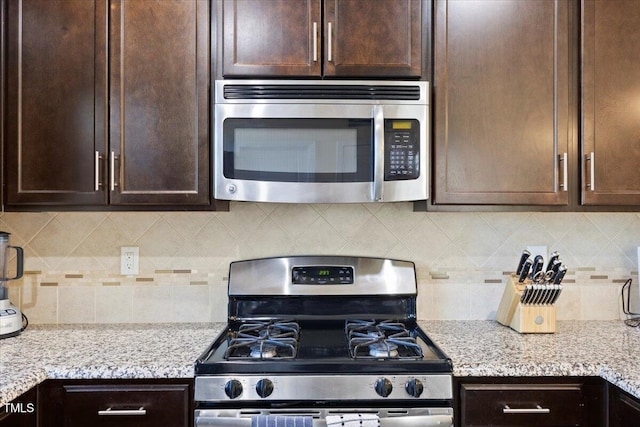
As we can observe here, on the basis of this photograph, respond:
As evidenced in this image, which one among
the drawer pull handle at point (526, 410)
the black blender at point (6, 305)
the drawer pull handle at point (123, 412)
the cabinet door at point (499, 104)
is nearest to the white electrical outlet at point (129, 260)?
the black blender at point (6, 305)

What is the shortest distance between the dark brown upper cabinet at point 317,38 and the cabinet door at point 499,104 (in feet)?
0.55

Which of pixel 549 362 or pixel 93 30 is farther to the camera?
pixel 93 30

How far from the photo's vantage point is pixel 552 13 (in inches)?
67.0

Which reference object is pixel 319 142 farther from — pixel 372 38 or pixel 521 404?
pixel 521 404

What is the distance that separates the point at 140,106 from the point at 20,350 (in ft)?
3.01

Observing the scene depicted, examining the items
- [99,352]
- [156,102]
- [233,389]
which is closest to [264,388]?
[233,389]

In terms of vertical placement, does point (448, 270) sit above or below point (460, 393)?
above

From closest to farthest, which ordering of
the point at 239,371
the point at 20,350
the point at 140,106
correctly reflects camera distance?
1. the point at 239,371
2. the point at 20,350
3. the point at 140,106

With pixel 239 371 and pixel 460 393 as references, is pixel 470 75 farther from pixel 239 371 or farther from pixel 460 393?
pixel 239 371

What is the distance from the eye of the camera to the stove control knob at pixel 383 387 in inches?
54.0

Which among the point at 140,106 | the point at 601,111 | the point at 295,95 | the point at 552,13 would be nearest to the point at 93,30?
the point at 140,106

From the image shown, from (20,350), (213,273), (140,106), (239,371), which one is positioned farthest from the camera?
(213,273)

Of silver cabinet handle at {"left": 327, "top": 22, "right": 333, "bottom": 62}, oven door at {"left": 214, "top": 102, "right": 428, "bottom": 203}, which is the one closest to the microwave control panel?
oven door at {"left": 214, "top": 102, "right": 428, "bottom": 203}

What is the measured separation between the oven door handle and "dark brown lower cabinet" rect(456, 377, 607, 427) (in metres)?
0.09
